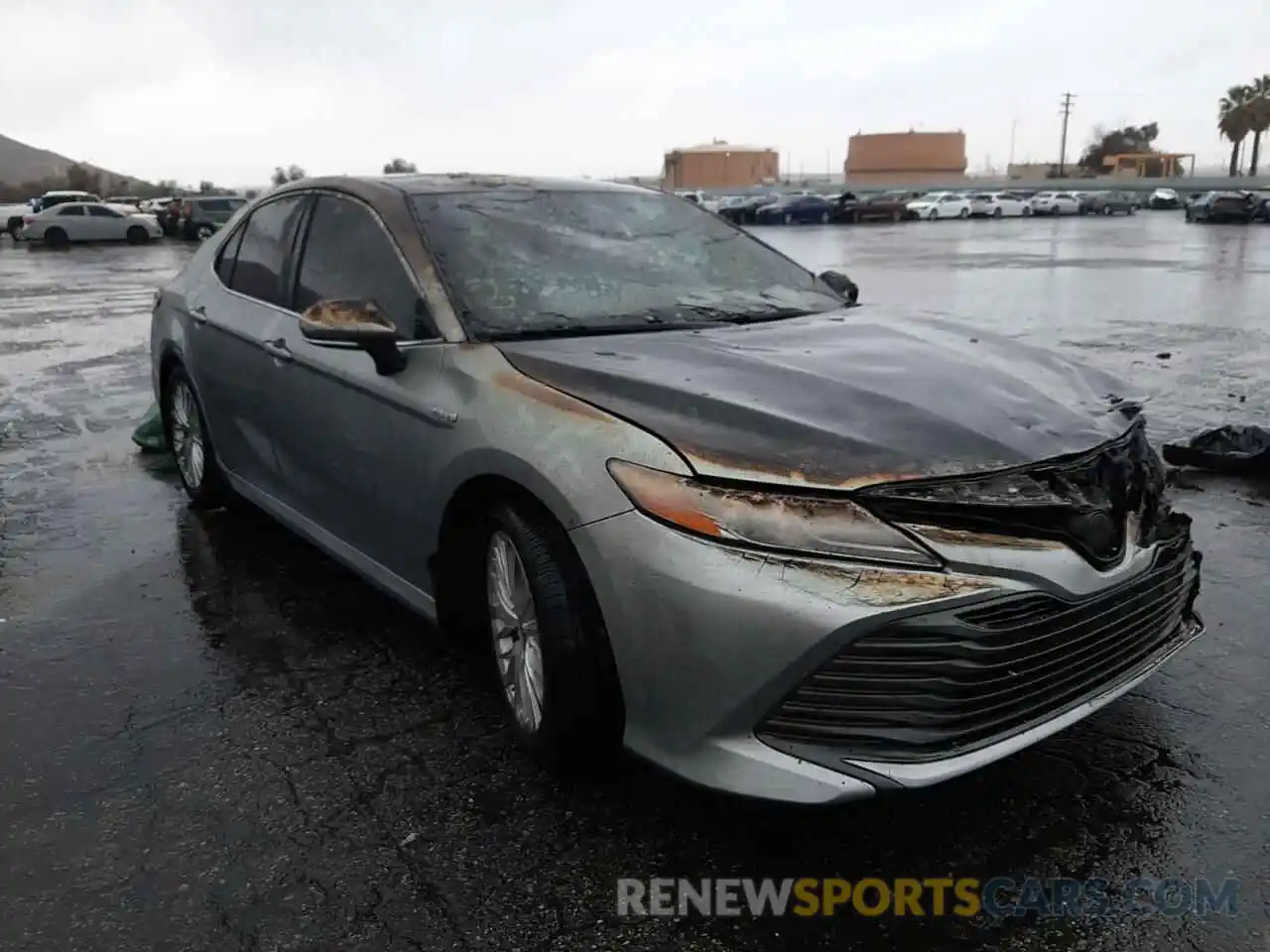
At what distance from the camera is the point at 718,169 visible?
109688 millimetres

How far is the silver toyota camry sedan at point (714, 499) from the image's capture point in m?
2.33

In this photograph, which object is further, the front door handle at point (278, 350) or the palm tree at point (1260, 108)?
the palm tree at point (1260, 108)

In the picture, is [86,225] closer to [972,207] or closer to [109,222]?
[109,222]

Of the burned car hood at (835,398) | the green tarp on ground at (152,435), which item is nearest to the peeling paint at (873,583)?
the burned car hood at (835,398)

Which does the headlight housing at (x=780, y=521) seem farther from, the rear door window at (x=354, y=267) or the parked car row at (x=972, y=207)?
the parked car row at (x=972, y=207)

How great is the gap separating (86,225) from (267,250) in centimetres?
3623

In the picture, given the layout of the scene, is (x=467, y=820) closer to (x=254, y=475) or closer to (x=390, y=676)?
(x=390, y=676)

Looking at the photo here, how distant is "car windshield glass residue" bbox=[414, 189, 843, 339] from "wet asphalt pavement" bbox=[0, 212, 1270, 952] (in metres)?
1.25

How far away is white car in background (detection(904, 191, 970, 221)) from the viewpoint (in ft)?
177

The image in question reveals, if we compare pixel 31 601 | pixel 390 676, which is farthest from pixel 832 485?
pixel 31 601

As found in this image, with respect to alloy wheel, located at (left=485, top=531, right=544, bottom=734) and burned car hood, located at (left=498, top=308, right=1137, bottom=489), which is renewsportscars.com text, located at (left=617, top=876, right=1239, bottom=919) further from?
burned car hood, located at (left=498, top=308, right=1137, bottom=489)

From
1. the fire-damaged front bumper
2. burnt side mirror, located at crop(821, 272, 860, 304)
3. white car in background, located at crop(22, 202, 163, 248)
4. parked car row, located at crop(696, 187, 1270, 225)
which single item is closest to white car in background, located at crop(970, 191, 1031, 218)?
parked car row, located at crop(696, 187, 1270, 225)

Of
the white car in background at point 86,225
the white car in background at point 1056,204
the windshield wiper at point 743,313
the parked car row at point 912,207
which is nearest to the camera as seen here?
the windshield wiper at point 743,313

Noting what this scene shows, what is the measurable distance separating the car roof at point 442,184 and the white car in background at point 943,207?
52.8 metres
